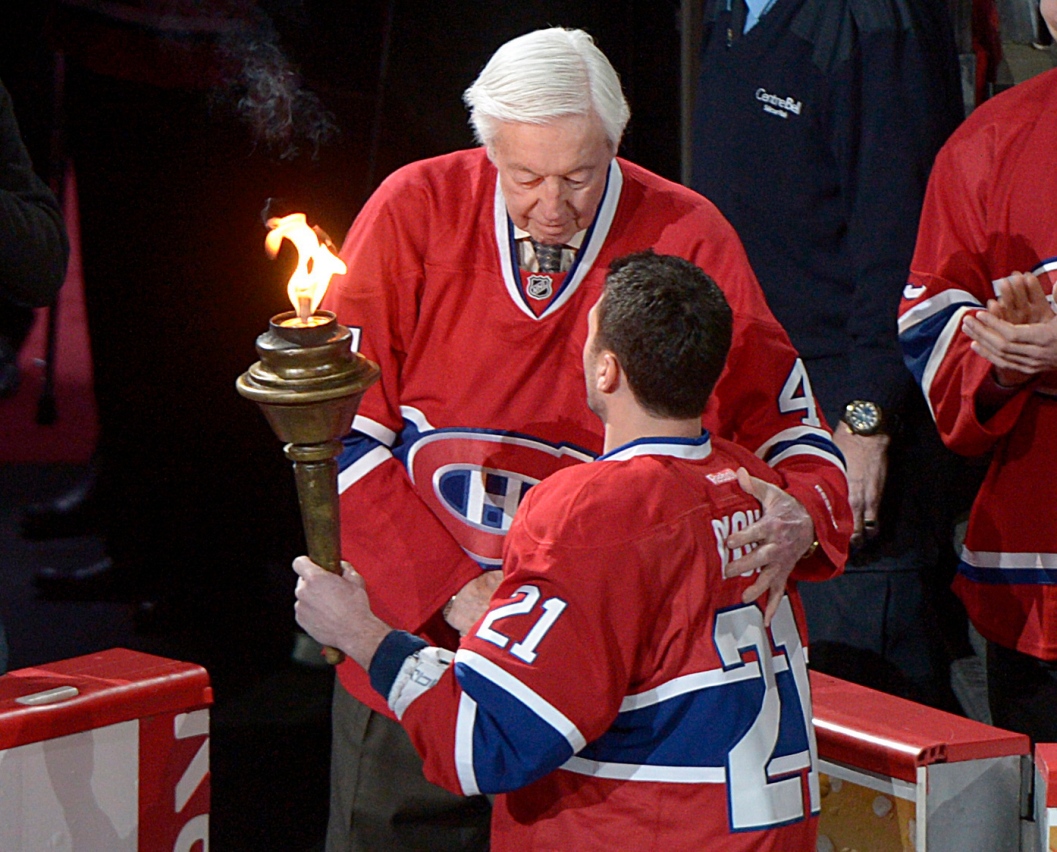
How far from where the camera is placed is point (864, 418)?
2830 millimetres

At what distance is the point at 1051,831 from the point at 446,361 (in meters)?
1.07

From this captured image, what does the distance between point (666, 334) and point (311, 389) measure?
45cm

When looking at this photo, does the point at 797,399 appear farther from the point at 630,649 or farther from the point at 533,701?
the point at 533,701

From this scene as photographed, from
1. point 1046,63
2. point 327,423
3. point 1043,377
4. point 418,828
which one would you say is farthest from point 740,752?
point 1046,63

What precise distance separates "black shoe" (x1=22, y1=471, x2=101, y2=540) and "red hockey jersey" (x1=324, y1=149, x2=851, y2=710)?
1226 millimetres

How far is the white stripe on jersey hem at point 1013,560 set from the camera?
2.52 m

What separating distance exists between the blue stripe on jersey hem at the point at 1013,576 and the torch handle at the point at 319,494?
1.35 m

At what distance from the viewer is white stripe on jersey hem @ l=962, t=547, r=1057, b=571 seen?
8.28 feet

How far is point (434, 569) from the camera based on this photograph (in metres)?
2.11

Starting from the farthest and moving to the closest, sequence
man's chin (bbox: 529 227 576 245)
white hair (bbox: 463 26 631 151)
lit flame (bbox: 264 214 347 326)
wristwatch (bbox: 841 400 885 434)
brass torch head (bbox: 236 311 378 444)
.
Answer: wristwatch (bbox: 841 400 885 434) < man's chin (bbox: 529 227 576 245) < white hair (bbox: 463 26 631 151) < lit flame (bbox: 264 214 347 326) < brass torch head (bbox: 236 311 378 444)

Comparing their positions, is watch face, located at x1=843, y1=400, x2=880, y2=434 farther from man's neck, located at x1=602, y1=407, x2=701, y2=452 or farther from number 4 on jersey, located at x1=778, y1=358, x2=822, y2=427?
man's neck, located at x1=602, y1=407, x2=701, y2=452

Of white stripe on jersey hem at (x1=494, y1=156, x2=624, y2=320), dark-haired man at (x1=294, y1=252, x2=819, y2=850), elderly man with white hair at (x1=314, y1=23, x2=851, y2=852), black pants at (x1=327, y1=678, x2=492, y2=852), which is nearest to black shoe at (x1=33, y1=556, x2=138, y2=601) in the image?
black pants at (x1=327, y1=678, x2=492, y2=852)

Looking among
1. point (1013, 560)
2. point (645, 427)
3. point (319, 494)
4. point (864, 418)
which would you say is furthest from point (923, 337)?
point (319, 494)

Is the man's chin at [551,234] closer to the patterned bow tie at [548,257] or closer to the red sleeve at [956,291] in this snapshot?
the patterned bow tie at [548,257]
